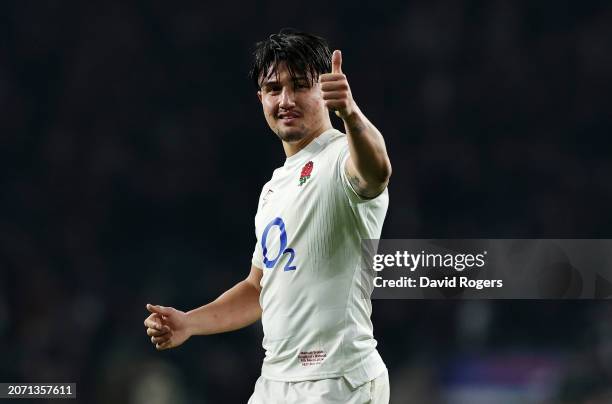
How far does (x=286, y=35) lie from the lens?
8.43 ft

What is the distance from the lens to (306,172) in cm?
241

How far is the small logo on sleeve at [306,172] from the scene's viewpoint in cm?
239

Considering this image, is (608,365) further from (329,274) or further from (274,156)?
(329,274)

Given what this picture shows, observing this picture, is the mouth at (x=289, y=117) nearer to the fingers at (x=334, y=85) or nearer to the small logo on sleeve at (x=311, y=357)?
the fingers at (x=334, y=85)

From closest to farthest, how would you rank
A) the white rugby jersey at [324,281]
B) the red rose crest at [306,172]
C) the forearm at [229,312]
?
the white rugby jersey at [324,281] → the red rose crest at [306,172] → the forearm at [229,312]

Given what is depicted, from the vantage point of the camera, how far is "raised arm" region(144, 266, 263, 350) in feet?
8.50

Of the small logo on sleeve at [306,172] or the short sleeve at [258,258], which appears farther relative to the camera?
the short sleeve at [258,258]

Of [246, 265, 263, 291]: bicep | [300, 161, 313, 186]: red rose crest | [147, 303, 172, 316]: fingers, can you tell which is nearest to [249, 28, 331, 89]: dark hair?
[300, 161, 313, 186]: red rose crest

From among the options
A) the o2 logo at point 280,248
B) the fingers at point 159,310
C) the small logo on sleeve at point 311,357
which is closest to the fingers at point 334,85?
the o2 logo at point 280,248

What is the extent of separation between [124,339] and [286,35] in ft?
10.6

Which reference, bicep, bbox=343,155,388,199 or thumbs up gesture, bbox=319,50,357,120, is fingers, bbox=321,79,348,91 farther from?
bicep, bbox=343,155,388,199

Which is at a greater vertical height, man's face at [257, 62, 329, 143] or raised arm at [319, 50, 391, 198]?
man's face at [257, 62, 329, 143]

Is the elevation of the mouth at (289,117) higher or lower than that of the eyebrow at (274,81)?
lower

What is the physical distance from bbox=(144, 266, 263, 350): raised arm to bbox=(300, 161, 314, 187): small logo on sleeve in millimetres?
490
